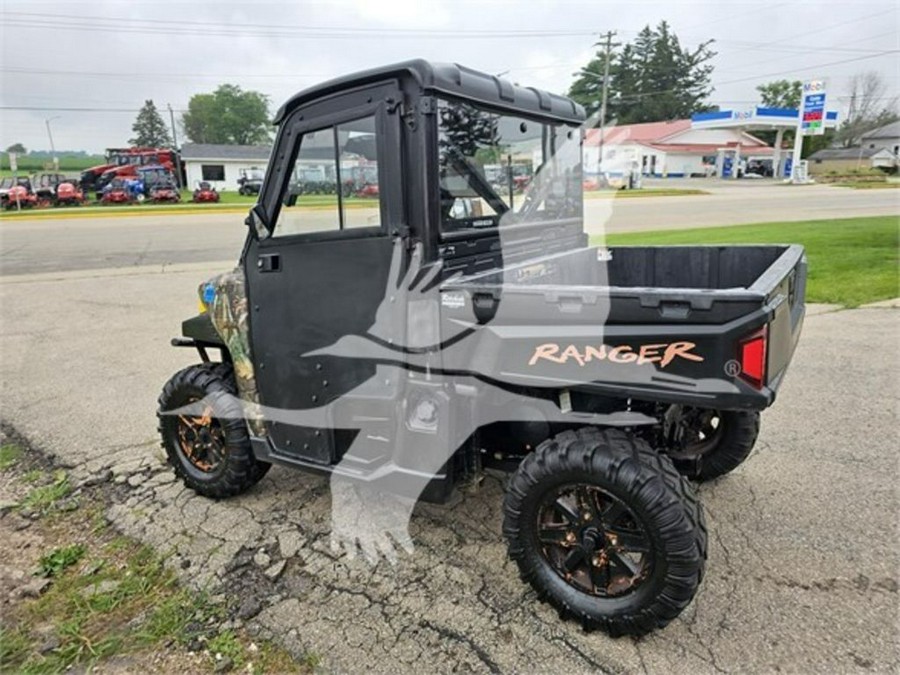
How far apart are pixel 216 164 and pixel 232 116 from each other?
112 feet

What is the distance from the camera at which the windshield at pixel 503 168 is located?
275 centimetres

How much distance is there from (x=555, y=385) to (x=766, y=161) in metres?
67.6

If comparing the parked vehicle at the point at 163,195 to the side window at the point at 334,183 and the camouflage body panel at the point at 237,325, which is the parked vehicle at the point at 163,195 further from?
the side window at the point at 334,183

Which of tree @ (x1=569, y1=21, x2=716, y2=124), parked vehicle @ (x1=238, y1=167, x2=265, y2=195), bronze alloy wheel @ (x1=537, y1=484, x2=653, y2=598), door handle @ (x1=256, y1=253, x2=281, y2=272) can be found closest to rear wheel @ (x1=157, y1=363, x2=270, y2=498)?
door handle @ (x1=256, y1=253, x2=281, y2=272)

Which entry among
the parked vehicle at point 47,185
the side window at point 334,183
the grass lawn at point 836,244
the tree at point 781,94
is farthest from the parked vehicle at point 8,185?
the tree at point 781,94

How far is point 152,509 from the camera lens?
350cm

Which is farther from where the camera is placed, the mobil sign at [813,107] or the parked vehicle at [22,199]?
the mobil sign at [813,107]

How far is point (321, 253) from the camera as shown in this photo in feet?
9.29

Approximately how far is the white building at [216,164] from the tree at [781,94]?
208 feet

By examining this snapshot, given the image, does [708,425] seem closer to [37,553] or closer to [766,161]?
[37,553]

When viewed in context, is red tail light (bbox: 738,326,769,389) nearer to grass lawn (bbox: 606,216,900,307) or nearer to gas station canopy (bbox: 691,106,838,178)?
grass lawn (bbox: 606,216,900,307)

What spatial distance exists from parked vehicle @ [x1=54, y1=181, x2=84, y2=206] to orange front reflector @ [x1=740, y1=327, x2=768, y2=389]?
125 feet

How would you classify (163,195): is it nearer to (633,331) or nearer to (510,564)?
(510,564)

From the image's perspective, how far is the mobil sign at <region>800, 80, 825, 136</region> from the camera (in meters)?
47.2
